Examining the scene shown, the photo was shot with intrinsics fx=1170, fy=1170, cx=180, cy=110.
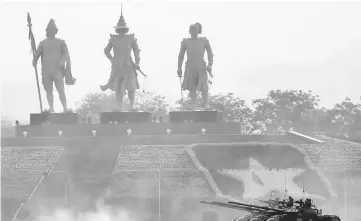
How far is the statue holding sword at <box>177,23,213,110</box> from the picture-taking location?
41031 mm

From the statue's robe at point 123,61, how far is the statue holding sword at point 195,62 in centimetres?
166

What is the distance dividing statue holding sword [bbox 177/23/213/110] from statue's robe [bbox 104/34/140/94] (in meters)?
1.66

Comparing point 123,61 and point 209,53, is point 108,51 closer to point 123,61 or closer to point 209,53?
point 123,61

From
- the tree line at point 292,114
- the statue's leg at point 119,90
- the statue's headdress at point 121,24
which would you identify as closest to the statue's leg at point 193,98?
the statue's leg at point 119,90

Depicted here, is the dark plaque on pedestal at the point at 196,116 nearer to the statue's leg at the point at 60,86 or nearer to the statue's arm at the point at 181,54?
the statue's arm at the point at 181,54

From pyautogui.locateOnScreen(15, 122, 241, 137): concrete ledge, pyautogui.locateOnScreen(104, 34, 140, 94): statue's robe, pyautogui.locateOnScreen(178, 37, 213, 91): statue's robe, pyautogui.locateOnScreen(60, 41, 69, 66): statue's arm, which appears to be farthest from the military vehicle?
pyautogui.locateOnScreen(104, 34, 140, 94): statue's robe

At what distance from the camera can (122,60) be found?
4131 centimetres

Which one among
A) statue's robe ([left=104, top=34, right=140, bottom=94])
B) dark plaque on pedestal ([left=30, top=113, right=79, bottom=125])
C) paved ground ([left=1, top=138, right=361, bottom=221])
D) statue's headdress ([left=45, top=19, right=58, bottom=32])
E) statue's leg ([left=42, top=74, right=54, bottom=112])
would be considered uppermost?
statue's headdress ([left=45, top=19, right=58, bottom=32])

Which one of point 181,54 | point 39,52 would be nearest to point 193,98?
point 181,54

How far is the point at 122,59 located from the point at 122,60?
0.15 feet

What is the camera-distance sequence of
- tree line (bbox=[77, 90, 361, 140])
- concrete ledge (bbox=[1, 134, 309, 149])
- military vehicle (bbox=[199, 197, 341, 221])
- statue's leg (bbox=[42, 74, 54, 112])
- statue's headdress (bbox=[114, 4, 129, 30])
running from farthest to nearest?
1. tree line (bbox=[77, 90, 361, 140])
2. statue's headdress (bbox=[114, 4, 129, 30])
3. statue's leg (bbox=[42, 74, 54, 112])
4. concrete ledge (bbox=[1, 134, 309, 149])
5. military vehicle (bbox=[199, 197, 341, 221])

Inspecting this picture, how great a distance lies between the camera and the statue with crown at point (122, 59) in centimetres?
4119

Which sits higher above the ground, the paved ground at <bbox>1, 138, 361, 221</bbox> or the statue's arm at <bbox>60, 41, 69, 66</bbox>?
the statue's arm at <bbox>60, 41, 69, 66</bbox>

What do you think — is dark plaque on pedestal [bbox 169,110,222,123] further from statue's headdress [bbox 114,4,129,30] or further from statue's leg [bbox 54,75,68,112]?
statue's leg [bbox 54,75,68,112]
